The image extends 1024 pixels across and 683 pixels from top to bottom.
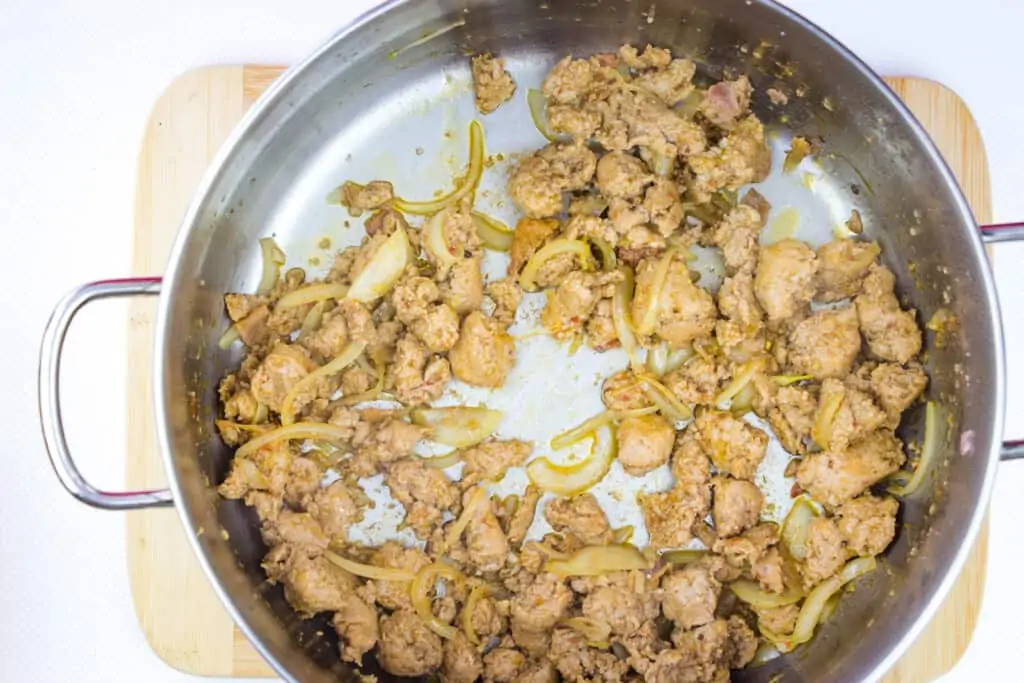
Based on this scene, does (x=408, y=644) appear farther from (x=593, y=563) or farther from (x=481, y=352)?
(x=481, y=352)

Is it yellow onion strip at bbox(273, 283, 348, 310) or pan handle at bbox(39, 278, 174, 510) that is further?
yellow onion strip at bbox(273, 283, 348, 310)

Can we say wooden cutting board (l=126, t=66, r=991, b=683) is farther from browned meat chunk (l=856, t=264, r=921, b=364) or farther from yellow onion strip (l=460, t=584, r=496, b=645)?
yellow onion strip (l=460, t=584, r=496, b=645)

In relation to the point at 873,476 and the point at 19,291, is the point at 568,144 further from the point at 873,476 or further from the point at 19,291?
the point at 19,291

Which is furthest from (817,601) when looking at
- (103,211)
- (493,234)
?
(103,211)

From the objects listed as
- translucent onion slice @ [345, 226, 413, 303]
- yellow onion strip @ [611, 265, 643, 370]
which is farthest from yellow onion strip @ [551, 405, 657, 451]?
translucent onion slice @ [345, 226, 413, 303]

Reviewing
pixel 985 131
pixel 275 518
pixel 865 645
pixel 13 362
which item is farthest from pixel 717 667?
pixel 13 362

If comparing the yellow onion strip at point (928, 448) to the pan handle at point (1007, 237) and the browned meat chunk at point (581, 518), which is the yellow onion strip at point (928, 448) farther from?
the browned meat chunk at point (581, 518)
